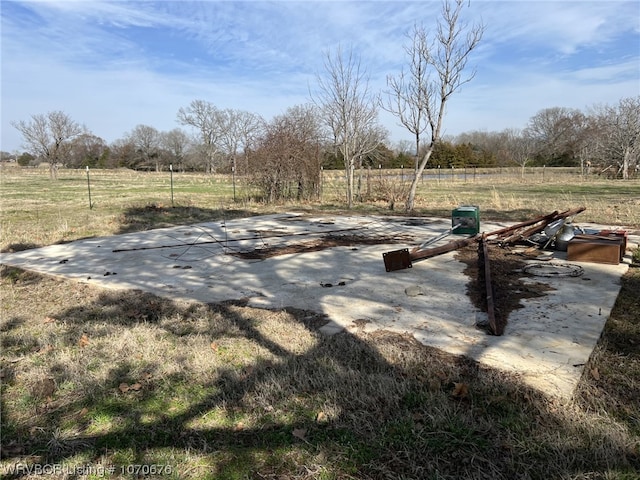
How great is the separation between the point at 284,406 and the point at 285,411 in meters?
0.05

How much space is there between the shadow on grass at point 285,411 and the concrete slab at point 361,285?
14.9 inches

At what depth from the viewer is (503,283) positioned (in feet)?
15.1

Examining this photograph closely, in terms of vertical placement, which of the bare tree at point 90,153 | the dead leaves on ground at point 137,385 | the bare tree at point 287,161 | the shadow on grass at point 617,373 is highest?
the bare tree at point 90,153

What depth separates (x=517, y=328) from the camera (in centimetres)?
336

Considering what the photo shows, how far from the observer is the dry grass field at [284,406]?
194cm

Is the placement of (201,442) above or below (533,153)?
below

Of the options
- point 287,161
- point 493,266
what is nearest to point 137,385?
point 493,266

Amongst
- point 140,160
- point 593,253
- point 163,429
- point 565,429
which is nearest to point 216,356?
point 163,429

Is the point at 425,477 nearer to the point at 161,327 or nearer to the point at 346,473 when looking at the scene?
the point at 346,473

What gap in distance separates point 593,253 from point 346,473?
4850mm

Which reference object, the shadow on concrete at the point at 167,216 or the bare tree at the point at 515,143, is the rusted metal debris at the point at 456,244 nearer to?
the shadow on concrete at the point at 167,216

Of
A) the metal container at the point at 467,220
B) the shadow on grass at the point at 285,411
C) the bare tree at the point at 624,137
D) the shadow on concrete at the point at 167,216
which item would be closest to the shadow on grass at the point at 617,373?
the shadow on grass at the point at 285,411

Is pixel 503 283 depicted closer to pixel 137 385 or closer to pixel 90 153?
pixel 137 385

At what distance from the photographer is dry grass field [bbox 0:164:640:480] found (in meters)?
1.94
